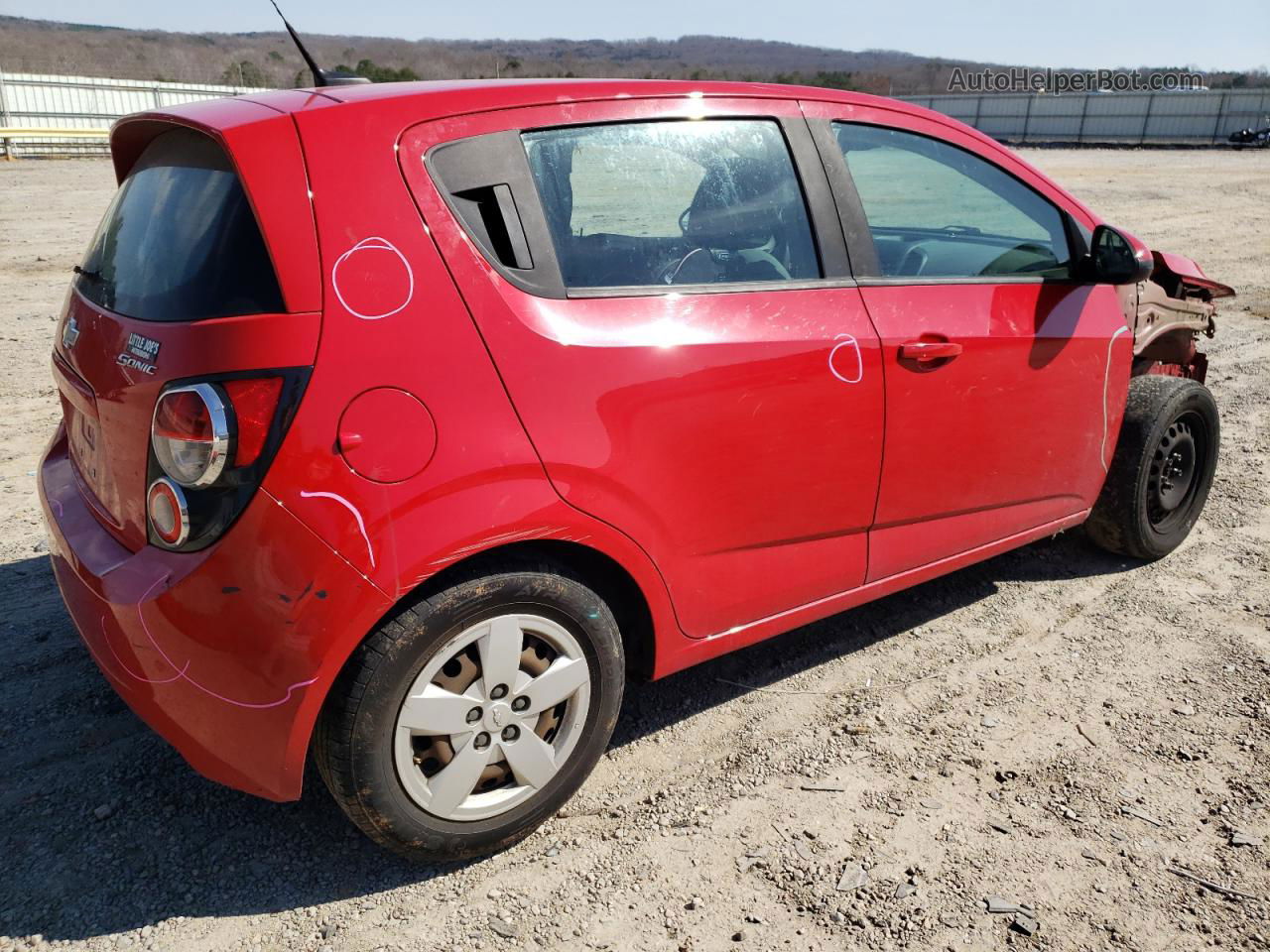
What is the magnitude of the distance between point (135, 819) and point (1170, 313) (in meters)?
4.15

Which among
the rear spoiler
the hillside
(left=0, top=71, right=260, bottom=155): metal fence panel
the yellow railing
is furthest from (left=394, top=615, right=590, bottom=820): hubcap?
the hillside

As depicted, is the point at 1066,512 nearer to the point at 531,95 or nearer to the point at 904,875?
the point at 904,875

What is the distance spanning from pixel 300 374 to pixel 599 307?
74 centimetres

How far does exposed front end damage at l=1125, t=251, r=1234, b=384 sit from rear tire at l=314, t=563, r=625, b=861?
105 inches

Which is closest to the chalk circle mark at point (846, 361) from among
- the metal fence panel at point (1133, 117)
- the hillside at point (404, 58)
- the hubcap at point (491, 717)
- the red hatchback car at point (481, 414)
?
the red hatchback car at point (481, 414)

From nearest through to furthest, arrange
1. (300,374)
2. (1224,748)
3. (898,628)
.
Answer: (300,374)
(1224,748)
(898,628)

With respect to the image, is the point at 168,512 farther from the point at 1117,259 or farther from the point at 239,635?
the point at 1117,259

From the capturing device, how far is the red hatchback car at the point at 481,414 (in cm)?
212

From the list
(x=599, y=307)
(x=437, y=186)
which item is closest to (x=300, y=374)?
(x=437, y=186)

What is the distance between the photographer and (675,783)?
288 centimetres

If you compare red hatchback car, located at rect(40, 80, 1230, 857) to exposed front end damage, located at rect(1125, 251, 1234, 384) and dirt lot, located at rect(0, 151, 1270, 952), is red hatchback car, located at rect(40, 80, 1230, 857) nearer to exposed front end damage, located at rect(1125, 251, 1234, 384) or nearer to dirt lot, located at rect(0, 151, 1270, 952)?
dirt lot, located at rect(0, 151, 1270, 952)

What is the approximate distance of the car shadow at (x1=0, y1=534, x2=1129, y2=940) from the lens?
241 centimetres

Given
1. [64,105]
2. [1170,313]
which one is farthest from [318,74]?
[64,105]

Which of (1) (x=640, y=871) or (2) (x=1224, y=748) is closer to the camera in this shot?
(1) (x=640, y=871)
